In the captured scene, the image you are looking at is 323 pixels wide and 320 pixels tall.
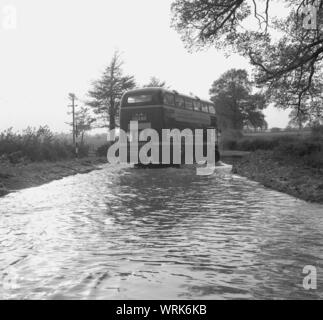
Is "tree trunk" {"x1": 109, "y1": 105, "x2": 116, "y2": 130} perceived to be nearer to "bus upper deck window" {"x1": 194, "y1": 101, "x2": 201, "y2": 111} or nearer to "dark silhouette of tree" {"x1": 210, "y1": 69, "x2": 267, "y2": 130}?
"bus upper deck window" {"x1": 194, "y1": 101, "x2": 201, "y2": 111}

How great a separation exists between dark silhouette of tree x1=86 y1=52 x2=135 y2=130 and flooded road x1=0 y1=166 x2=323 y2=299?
29963 millimetres

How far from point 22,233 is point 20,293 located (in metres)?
2.64

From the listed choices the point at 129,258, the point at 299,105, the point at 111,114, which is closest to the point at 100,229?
the point at 129,258

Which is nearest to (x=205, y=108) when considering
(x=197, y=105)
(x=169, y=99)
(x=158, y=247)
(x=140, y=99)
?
(x=197, y=105)

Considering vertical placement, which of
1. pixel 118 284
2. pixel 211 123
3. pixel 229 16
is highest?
pixel 229 16

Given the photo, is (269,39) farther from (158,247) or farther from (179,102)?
(158,247)

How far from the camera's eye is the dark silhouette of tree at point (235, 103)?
73562 millimetres

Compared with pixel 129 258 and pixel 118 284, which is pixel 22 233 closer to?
pixel 129 258

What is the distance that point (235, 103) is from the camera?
7350cm

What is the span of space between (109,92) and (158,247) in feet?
115

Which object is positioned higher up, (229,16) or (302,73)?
(229,16)

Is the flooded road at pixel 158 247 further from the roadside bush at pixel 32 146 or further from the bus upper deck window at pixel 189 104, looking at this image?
the bus upper deck window at pixel 189 104

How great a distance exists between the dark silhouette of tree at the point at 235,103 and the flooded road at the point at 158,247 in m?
64.5

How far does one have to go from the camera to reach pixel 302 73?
19.4 meters
